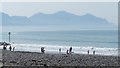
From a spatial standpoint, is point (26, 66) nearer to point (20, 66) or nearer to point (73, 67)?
point (20, 66)

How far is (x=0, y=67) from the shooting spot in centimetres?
2339

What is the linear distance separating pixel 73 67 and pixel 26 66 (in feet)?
13.1

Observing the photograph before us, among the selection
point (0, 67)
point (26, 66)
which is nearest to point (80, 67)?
point (26, 66)

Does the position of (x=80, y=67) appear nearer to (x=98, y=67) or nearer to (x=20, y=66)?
(x=98, y=67)

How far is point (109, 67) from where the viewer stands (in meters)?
28.2

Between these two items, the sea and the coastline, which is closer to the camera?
the coastline

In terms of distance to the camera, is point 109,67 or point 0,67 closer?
point 0,67

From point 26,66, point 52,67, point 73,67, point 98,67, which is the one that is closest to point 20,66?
point 26,66

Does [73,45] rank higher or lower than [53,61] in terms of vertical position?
higher

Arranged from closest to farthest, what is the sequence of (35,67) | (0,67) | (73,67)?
(0,67), (35,67), (73,67)

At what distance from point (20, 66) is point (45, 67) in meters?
2.01

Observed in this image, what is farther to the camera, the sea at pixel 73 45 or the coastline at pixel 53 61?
the sea at pixel 73 45

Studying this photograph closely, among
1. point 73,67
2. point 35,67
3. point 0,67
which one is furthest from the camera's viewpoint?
point 73,67

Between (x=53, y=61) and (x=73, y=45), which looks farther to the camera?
(x=73, y=45)
